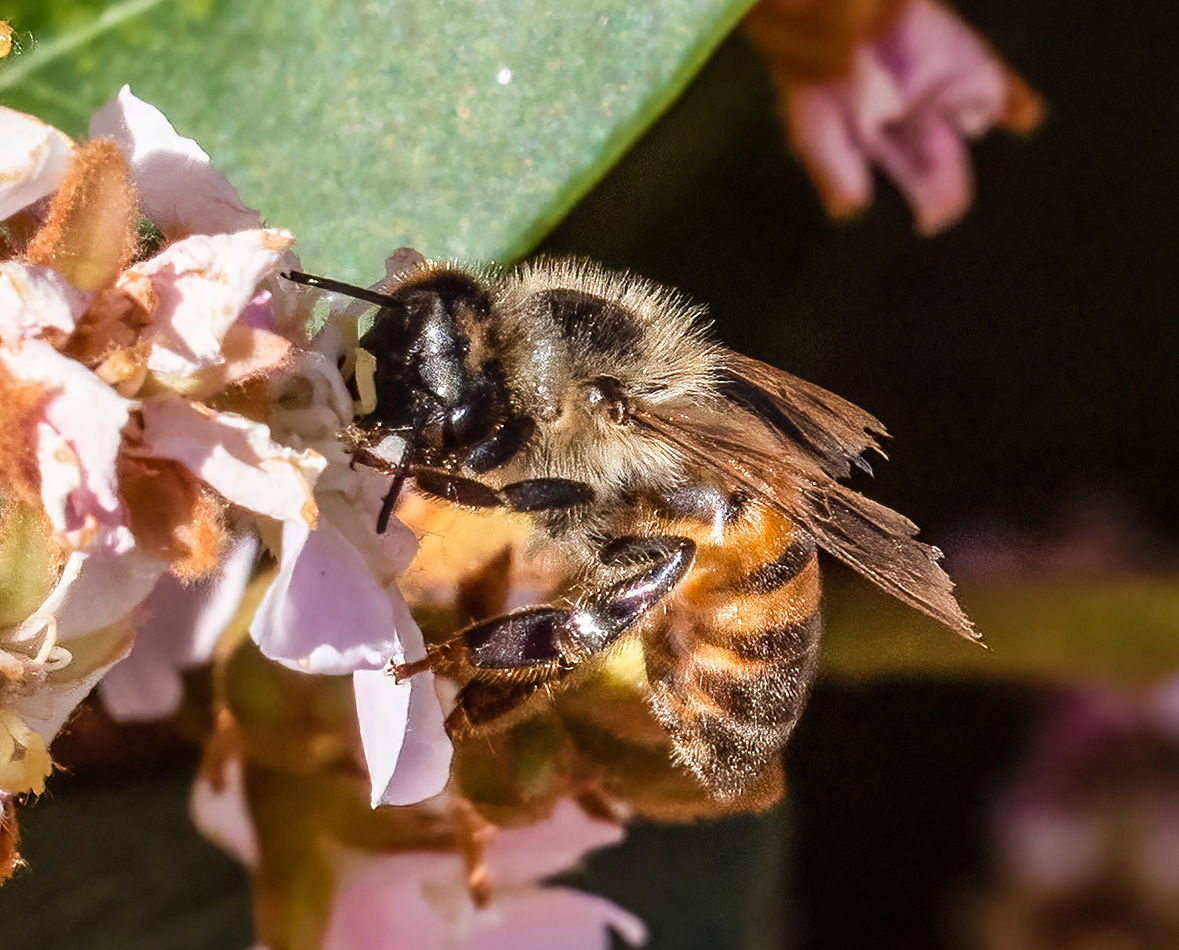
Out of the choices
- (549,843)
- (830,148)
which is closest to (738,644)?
(549,843)

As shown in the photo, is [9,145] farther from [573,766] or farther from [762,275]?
[762,275]

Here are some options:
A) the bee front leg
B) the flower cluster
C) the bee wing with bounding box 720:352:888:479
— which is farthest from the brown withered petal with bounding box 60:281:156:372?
the bee wing with bounding box 720:352:888:479

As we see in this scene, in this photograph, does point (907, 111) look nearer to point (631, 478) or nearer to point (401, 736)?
point (631, 478)

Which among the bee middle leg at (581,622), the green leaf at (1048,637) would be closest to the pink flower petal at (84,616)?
the bee middle leg at (581,622)

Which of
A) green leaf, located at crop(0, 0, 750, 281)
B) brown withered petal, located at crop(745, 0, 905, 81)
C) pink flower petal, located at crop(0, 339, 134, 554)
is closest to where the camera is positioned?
pink flower petal, located at crop(0, 339, 134, 554)

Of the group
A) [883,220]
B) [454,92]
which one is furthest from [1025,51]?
[454,92]

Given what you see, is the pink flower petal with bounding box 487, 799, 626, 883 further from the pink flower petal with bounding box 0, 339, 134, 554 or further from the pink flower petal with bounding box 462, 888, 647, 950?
the pink flower petal with bounding box 0, 339, 134, 554
